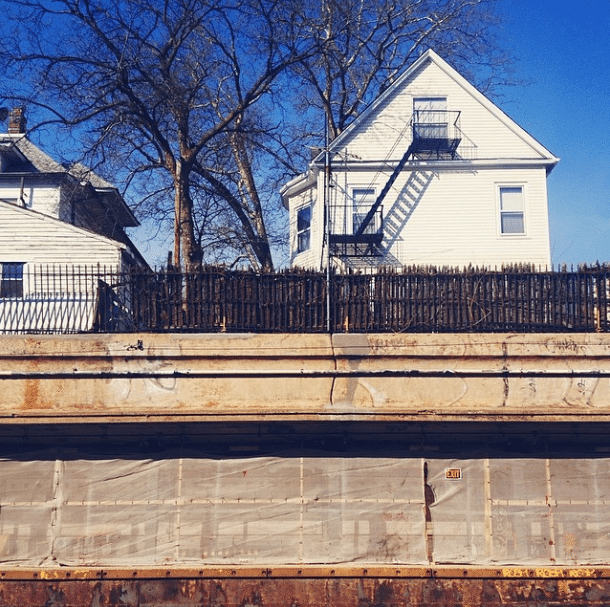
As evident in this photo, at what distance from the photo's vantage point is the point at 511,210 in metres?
23.9

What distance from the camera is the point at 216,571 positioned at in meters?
11.4

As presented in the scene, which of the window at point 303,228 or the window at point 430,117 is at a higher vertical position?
the window at point 430,117

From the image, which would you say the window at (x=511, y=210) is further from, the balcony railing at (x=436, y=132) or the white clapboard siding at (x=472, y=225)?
the balcony railing at (x=436, y=132)

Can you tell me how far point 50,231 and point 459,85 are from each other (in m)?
Answer: 13.7

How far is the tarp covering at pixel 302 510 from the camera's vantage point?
11.6m

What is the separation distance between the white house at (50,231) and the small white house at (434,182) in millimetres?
7324

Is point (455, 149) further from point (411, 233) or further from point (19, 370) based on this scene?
point (19, 370)

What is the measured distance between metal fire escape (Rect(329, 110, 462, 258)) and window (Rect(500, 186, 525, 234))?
2053 mm

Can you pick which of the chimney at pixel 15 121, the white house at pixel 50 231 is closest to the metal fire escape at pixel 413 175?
the white house at pixel 50 231

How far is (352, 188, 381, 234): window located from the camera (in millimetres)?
23922

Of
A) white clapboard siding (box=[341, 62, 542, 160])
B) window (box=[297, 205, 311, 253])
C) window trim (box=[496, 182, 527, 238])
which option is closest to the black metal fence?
window trim (box=[496, 182, 527, 238])

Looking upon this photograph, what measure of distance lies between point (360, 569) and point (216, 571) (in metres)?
2.16

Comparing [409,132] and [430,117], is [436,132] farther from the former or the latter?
A: [409,132]

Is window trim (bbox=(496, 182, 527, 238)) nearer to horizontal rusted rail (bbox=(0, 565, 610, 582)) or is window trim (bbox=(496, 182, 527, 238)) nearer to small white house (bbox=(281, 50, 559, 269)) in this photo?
small white house (bbox=(281, 50, 559, 269))
